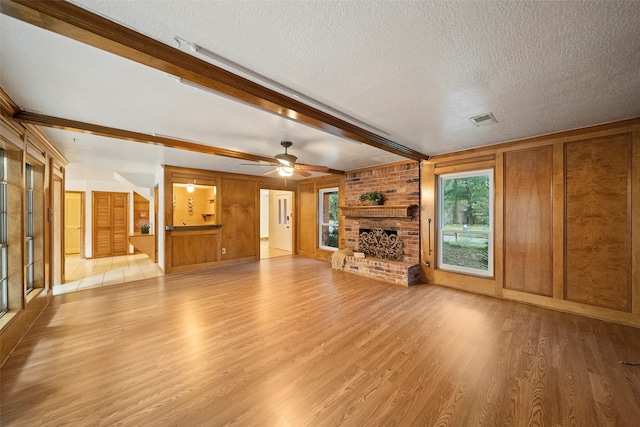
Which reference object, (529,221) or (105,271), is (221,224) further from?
(529,221)

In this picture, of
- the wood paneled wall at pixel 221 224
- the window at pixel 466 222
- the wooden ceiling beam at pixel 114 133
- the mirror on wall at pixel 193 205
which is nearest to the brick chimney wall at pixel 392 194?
the window at pixel 466 222

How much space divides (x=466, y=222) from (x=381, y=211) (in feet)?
4.86

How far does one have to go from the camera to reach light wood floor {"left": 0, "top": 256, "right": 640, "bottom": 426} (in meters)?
1.56

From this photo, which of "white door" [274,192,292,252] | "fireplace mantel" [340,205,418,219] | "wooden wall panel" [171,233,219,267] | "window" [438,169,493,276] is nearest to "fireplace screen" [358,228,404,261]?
"fireplace mantel" [340,205,418,219]

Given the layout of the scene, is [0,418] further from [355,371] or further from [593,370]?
[593,370]

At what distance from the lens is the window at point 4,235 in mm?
2363

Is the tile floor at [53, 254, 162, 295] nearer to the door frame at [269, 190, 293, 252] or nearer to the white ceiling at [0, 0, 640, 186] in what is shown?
the white ceiling at [0, 0, 640, 186]

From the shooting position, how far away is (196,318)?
292 cm

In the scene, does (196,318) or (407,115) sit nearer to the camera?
(407,115)

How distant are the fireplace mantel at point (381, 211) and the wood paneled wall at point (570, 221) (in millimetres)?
1258

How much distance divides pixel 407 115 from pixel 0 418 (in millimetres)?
3835

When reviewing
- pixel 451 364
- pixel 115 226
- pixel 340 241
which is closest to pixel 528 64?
pixel 451 364

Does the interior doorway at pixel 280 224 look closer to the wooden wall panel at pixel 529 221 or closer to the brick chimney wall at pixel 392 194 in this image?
the brick chimney wall at pixel 392 194

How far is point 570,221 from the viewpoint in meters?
3.06
